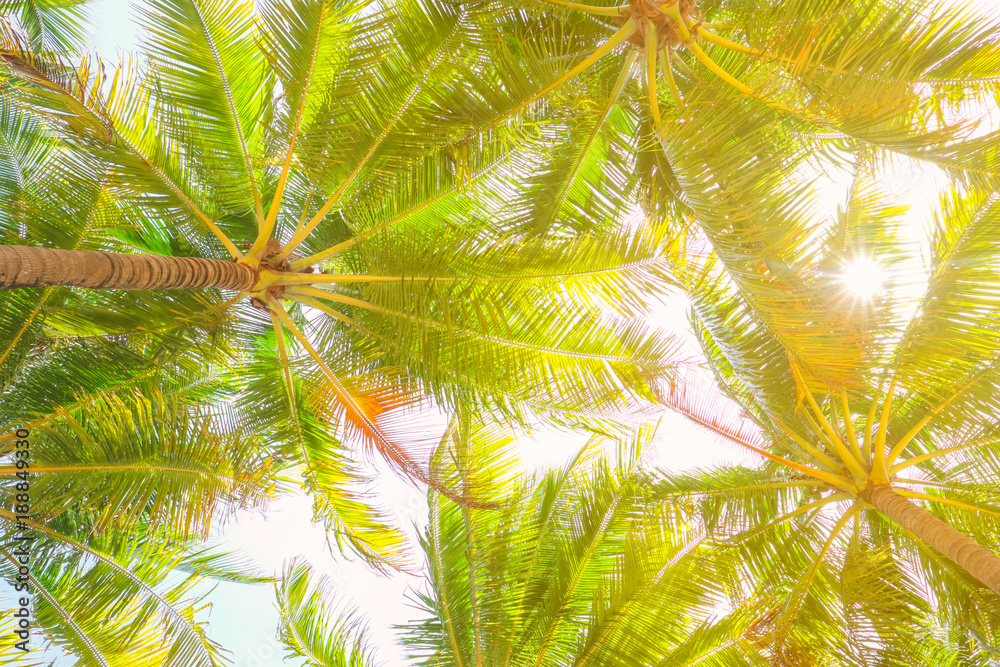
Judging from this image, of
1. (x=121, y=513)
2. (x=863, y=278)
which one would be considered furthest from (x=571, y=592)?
(x=121, y=513)

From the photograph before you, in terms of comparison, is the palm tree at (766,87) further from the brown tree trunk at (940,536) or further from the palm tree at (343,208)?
the brown tree trunk at (940,536)

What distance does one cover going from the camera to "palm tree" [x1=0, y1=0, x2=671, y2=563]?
425 cm

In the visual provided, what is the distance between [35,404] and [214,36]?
10.2 ft

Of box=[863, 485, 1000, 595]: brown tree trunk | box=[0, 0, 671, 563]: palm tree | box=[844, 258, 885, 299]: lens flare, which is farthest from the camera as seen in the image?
box=[844, 258, 885, 299]: lens flare

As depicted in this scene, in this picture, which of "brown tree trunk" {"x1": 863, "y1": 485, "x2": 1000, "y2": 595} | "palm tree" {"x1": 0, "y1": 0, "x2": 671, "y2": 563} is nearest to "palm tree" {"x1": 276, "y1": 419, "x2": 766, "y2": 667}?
"palm tree" {"x1": 0, "y1": 0, "x2": 671, "y2": 563}

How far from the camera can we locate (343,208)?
16.7ft

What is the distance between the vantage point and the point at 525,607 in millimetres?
5641

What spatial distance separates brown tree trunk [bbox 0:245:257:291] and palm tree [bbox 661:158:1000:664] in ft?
10.9

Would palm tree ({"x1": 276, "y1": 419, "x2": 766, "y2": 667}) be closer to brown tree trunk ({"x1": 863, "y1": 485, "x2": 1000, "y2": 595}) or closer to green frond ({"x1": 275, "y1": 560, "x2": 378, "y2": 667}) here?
green frond ({"x1": 275, "y1": 560, "x2": 378, "y2": 667})

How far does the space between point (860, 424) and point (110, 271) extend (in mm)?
6579

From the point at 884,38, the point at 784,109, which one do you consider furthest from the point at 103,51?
the point at 884,38

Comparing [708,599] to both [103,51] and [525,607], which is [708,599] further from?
[103,51]

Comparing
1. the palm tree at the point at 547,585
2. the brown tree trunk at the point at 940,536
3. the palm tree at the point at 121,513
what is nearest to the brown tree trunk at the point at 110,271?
the palm tree at the point at 121,513

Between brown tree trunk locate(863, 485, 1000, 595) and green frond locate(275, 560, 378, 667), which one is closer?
brown tree trunk locate(863, 485, 1000, 595)
